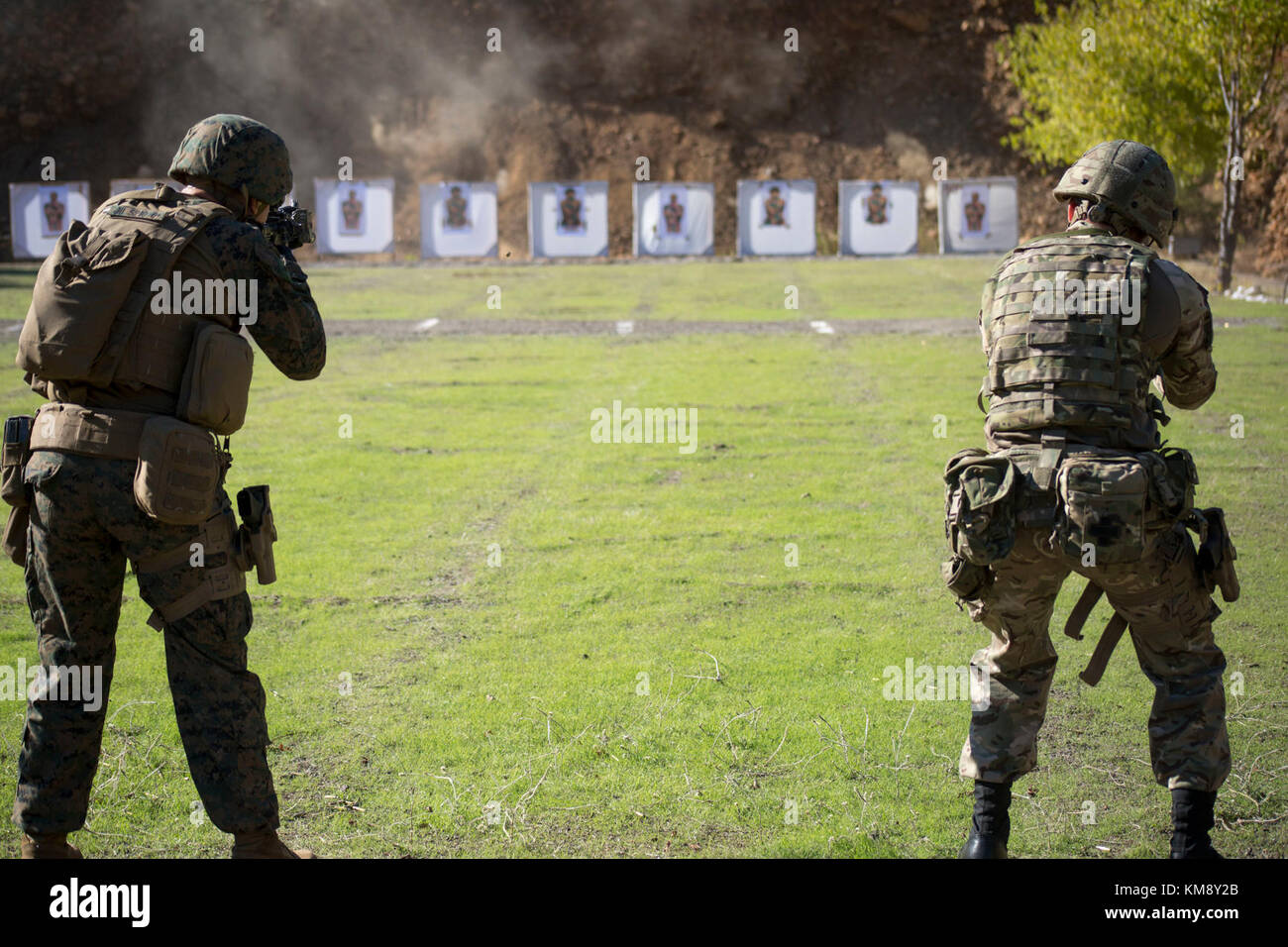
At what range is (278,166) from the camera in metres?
4.09

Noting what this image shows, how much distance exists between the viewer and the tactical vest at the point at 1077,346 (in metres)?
3.98

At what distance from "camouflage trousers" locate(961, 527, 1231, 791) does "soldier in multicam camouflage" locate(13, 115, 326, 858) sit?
2391 millimetres

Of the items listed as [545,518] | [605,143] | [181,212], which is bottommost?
[545,518]

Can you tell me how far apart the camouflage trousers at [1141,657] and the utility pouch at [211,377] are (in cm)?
255

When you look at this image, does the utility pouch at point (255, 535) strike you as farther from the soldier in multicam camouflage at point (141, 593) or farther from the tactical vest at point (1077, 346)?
the tactical vest at point (1077, 346)

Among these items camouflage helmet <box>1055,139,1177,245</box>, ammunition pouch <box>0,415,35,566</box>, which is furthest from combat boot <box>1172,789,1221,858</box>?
ammunition pouch <box>0,415,35,566</box>

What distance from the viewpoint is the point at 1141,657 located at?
4125 mm

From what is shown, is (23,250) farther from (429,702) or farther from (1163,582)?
(1163,582)

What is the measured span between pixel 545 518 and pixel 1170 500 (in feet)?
16.8

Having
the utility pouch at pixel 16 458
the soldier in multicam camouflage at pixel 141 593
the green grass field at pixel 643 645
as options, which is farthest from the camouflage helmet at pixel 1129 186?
the utility pouch at pixel 16 458

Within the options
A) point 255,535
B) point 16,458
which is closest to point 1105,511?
point 255,535

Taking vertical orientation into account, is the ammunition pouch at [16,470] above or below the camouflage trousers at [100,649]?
above

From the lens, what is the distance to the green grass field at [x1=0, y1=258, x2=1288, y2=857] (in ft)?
14.2
